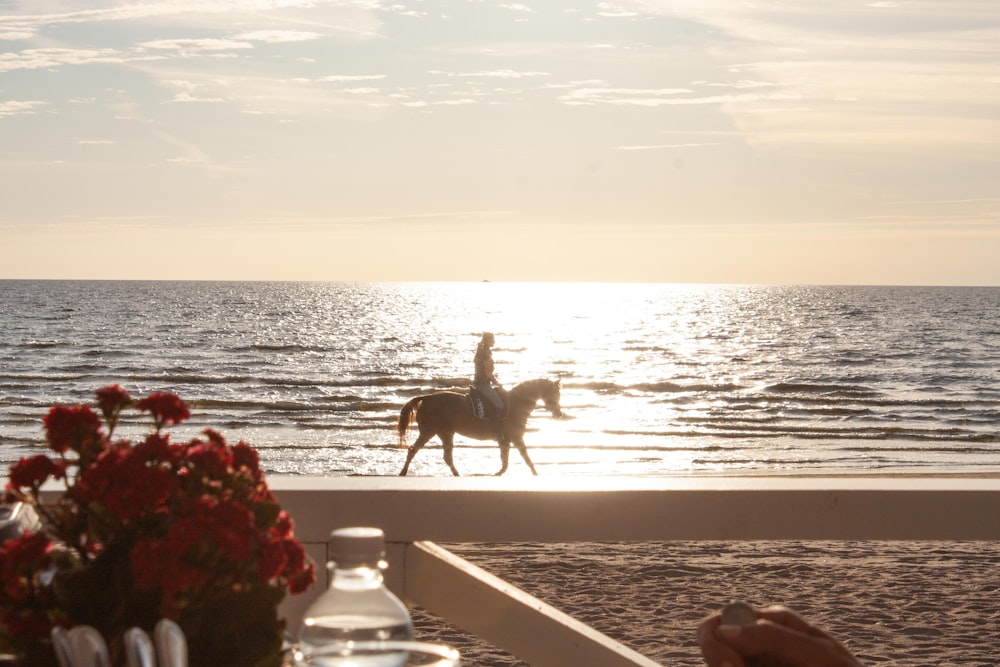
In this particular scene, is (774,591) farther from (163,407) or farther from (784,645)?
(163,407)

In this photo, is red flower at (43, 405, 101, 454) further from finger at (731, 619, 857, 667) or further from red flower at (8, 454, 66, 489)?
finger at (731, 619, 857, 667)

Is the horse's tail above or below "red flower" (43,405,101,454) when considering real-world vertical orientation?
below

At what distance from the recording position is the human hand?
114 cm

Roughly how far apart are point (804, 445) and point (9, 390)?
75.6ft

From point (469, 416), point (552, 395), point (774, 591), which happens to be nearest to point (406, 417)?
point (469, 416)

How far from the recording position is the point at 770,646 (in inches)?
44.8

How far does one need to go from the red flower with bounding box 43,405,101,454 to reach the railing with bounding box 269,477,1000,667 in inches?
30.8

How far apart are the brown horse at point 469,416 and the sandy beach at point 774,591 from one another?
385 cm

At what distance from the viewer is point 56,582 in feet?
3.71

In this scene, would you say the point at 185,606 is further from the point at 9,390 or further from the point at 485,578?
the point at 9,390

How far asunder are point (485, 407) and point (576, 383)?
26.5 meters

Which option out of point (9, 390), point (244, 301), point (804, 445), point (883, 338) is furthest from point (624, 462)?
point (244, 301)

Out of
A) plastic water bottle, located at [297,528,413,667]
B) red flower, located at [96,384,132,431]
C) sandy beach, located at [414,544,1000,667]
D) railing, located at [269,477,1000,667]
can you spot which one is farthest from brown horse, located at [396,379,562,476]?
red flower, located at [96,384,132,431]

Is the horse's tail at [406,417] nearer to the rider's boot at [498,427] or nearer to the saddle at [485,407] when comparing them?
the saddle at [485,407]
